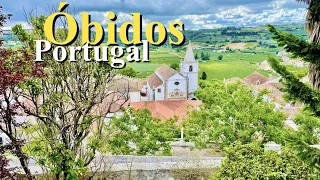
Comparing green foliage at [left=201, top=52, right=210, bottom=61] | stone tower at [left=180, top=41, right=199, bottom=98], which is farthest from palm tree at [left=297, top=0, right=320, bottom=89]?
green foliage at [left=201, top=52, right=210, bottom=61]

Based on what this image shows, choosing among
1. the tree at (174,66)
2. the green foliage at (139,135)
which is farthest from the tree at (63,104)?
the tree at (174,66)

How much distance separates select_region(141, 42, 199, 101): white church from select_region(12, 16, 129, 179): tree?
2341 centimetres

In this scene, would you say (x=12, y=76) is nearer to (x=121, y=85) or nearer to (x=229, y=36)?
(x=121, y=85)

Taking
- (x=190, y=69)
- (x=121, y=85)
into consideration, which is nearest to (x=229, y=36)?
(x=190, y=69)

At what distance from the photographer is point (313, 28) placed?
13.6ft

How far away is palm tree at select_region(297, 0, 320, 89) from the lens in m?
3.71

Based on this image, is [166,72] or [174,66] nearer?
[166,72]

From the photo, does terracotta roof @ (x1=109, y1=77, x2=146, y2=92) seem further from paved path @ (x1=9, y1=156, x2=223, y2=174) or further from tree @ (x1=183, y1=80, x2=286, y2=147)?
tree @ (x1=183, y1=80, x2=286, y2=147)

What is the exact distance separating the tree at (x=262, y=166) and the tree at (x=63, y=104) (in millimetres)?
1866

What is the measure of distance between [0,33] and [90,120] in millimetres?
1677

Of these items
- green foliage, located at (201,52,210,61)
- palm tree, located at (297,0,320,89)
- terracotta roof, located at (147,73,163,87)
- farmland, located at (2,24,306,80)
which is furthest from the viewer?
green foliage, located at (201,52,210,61)

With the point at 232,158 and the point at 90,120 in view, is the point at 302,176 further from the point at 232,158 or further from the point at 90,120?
the point at 90,120

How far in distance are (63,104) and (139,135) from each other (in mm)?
6811

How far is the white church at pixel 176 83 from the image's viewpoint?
96.6 ft
